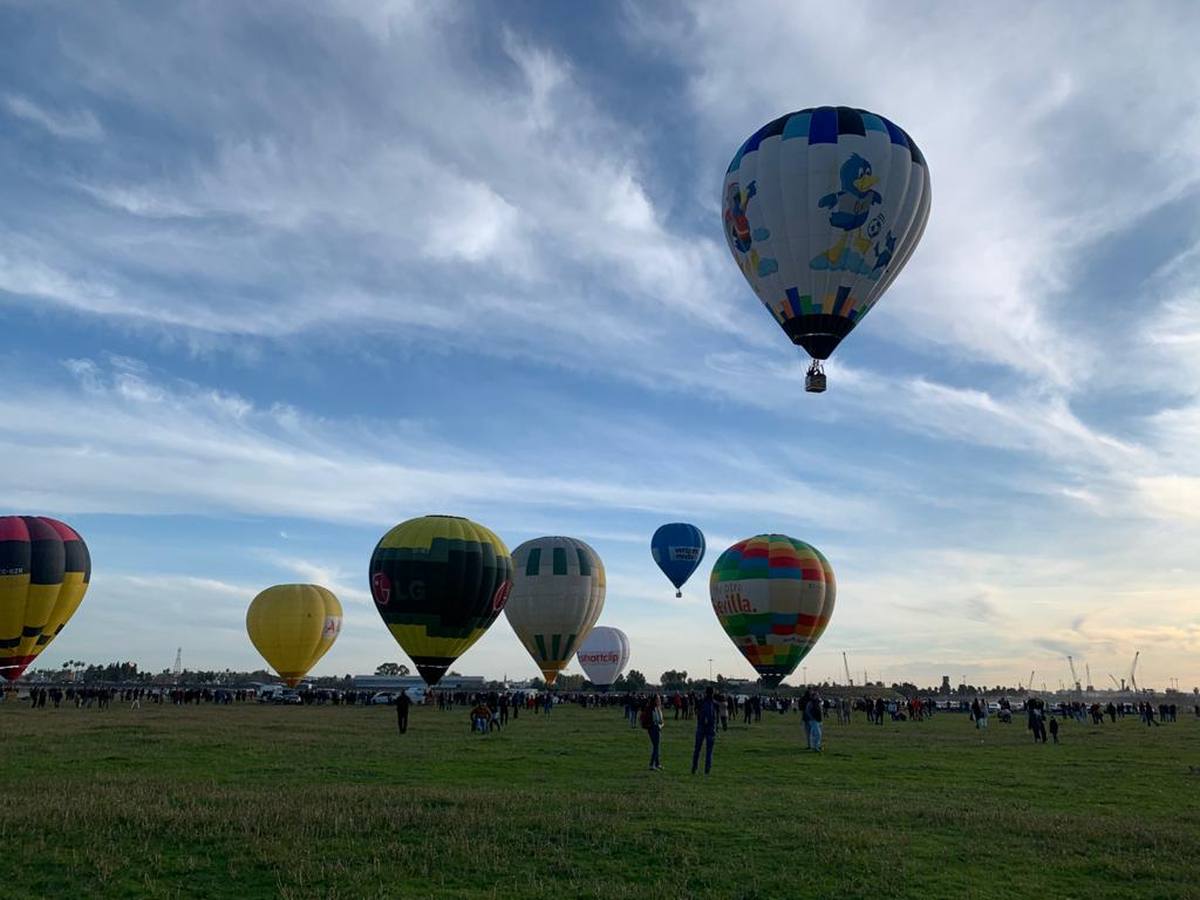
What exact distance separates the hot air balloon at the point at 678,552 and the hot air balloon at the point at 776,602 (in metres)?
19.8

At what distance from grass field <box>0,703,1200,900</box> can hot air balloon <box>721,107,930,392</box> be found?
15980 mm

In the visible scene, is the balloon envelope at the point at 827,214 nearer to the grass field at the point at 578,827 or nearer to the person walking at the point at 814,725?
the person walking at the point at 814,725

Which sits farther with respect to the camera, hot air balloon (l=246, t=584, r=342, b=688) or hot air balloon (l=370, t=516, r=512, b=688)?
hot air balloon (l=246, t=584, r=342, b=688)

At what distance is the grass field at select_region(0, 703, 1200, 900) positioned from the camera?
32.4ft

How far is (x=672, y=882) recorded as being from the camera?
9.83 meters

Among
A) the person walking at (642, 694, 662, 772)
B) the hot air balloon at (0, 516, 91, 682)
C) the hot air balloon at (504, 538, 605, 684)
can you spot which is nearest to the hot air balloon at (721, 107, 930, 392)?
the person walking at (642, 694, 662, 772)

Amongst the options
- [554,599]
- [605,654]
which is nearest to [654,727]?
[554,599]

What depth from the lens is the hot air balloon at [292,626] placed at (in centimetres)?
6956

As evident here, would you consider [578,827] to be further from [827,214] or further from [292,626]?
[292,626]

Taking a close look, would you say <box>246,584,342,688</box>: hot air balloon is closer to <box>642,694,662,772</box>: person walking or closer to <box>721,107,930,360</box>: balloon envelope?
<box>721,107,930,360</box>: balloon envelope

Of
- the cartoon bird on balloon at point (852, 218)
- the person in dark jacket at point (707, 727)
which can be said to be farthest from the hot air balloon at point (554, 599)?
the person in dark jacket at point (707, 727)

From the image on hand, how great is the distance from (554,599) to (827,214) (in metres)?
34.8

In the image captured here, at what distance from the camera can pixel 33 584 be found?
45.4 m

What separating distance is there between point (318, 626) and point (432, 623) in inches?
1383
